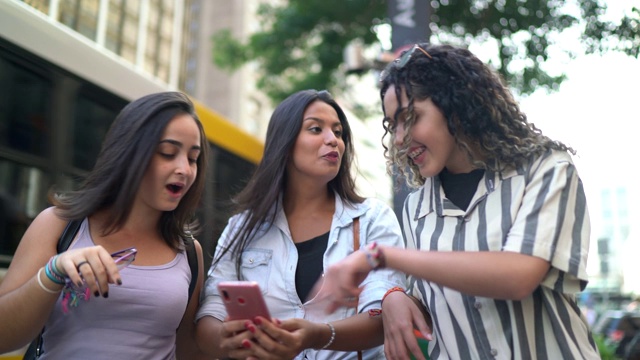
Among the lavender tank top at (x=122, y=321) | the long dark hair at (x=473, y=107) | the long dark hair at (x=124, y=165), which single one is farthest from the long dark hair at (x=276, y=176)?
the long dark hair at (x=473, y=107)

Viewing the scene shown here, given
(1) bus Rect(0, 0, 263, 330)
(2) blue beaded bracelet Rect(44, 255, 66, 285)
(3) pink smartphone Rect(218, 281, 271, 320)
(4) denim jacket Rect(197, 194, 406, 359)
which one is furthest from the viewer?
(1) bus Rect(0, 0, 263, 330)

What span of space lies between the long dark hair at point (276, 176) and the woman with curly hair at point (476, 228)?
70cm

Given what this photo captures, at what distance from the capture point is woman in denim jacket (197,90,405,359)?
7.57 feet

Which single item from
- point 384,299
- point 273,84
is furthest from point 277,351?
point 273,84

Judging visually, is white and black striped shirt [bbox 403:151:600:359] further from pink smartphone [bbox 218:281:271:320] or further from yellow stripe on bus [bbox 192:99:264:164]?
yellow stripe on bus [bbox 192:99:264:164]

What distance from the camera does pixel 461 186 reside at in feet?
7.51

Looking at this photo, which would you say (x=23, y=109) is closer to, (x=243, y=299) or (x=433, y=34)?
(x=243, y=299)

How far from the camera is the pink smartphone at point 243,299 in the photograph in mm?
2029

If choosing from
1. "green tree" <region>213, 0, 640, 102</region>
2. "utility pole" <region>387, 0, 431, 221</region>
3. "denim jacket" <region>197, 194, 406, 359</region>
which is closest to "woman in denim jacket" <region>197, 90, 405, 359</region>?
"denim jacket" <region>197, 194, 406, 359</region>

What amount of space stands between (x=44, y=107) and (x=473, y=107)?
3964 mm

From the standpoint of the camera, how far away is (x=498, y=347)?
1999mm

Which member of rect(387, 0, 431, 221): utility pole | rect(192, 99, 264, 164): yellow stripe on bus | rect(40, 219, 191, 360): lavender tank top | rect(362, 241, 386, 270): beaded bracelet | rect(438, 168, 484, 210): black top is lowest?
rect(40, 219, 191, 360): lavender tank top

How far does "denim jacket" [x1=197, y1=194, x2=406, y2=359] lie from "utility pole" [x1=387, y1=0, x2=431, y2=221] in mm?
3215

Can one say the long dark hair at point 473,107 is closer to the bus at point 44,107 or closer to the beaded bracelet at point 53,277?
the beaded bracelet at point 53,277
